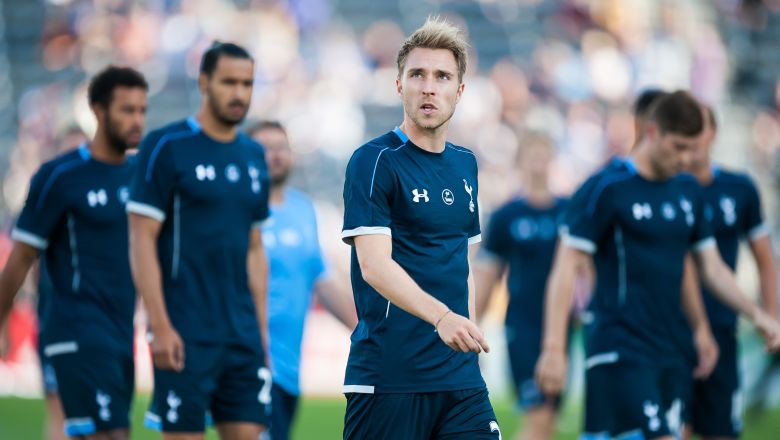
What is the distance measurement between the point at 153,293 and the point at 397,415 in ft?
6.34

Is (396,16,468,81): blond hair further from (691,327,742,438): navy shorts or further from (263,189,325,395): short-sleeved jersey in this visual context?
(691,327,742,438): navy shorts

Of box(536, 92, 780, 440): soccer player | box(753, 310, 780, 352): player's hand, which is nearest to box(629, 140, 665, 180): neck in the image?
box(536, 92, 780, 440): soccer player

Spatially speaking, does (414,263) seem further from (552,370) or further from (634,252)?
(634,252)

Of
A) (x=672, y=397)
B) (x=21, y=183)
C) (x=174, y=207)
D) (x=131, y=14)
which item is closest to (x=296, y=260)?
(x=174, y=207)

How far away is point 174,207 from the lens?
6.38m

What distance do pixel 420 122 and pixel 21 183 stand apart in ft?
52.8

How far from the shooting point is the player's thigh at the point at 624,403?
680 centimetres

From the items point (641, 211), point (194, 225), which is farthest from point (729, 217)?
point (194, 225)

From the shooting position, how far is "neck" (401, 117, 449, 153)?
15.8ft

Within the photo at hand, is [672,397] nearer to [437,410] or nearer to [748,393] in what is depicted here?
[437,410]

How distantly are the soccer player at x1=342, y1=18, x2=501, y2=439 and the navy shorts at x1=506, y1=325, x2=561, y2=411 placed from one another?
5.57 metres

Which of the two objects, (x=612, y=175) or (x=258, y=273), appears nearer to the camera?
(x=258, y=273)

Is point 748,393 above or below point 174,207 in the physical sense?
below

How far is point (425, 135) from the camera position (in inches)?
190
